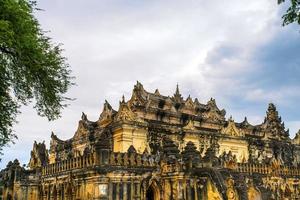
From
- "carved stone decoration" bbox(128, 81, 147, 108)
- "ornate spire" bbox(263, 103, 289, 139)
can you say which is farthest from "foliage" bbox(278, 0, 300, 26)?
"ornate spire" bbox(263, 103, 289, 139)

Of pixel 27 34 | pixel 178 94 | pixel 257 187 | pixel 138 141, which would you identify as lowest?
pixel 257 187

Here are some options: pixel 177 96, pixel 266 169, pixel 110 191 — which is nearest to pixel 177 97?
pixel 177 96

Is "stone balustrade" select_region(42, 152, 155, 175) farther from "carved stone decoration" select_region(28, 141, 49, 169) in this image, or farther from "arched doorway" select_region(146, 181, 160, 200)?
"carved stone decoration" select_region(28, 141, 49, 169)

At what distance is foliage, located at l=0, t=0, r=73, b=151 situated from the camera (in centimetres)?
1680

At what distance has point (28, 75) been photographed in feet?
63.0

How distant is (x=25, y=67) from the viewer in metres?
18.9

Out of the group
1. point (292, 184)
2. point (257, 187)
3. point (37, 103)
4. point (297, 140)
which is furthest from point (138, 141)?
point (297, 140)

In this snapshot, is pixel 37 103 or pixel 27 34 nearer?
pixel 27 34

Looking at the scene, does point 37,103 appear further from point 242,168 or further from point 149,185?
point 242,168

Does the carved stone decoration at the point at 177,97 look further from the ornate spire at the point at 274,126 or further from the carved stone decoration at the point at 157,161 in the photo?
the ornate spire at the point at 274,126

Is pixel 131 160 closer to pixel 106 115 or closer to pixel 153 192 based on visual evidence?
pixel 153 192

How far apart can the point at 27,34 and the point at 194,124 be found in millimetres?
28240

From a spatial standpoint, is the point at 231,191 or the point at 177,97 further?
the point at 177,97

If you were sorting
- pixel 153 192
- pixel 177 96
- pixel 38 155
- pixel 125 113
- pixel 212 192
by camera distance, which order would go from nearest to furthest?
pixel 212 192 < pixel 153 192 < pixel 125 113 < pixel 38 155 < pixel 177 96
